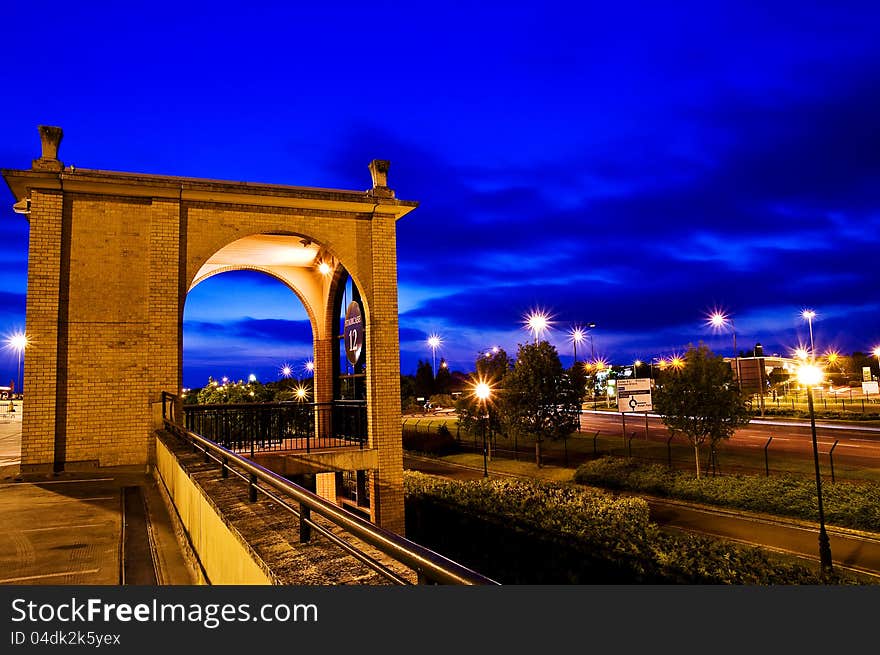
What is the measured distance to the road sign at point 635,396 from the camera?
27.3 metres

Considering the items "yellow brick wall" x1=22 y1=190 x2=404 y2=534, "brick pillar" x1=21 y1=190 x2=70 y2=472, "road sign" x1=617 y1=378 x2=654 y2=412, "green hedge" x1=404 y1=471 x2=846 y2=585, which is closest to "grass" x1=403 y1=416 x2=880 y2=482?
"road sign" x1=617 y1=378 x2=654 y2=412

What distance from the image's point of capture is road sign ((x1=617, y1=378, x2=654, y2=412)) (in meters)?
27.3

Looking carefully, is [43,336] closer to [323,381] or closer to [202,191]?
[202,191]

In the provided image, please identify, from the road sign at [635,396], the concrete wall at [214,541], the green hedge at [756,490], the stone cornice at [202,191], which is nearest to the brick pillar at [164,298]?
the stone cornice at [202,191]

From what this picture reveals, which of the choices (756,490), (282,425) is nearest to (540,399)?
(756,490)

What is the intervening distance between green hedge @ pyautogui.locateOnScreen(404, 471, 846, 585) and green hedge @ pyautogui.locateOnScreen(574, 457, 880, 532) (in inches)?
190

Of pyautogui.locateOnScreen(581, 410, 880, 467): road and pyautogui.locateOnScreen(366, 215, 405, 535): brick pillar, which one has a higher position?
pyautogui.locateOnScreen(366, 215, 405, 535): brick pillar

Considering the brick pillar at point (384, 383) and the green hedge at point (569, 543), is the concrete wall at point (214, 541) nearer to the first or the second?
the brick pillar at point (384, 383)

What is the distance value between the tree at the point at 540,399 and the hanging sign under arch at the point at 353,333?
1537 cm

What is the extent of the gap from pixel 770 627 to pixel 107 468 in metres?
12.8

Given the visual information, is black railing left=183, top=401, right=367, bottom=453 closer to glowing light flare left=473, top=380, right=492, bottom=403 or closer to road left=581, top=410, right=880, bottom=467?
glowing light flare left=473, top=380, right=492, bottom=403

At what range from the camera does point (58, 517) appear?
309 inches

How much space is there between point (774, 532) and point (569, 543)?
7.37m

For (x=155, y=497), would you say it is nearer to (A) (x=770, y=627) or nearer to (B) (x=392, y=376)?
(B) (x=392, y=376)
